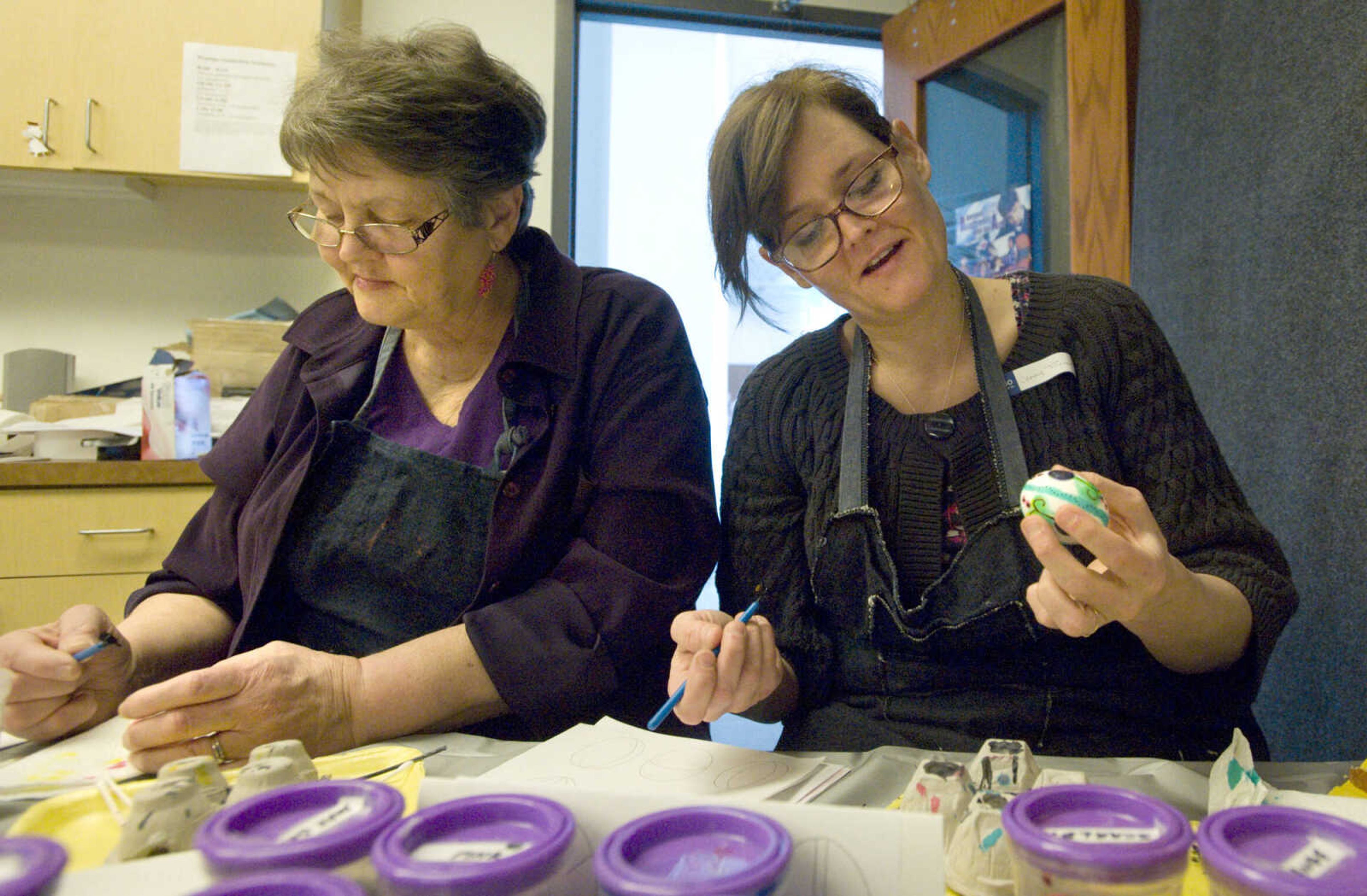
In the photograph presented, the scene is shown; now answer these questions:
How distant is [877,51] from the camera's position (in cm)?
329

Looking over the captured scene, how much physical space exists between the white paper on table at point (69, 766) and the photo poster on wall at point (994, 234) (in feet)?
7.51

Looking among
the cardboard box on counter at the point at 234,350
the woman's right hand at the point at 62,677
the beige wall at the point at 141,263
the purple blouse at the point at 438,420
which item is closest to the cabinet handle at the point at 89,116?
the beige wall at the point at 141,263

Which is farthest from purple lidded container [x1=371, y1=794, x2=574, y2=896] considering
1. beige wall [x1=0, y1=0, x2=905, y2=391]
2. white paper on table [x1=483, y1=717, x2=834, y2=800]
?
beige wall [x1=0, y1=0, x2=905, y2=391]

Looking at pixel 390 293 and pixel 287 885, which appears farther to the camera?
pixel 390 293

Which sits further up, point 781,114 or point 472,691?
point 781,114

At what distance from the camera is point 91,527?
2.00m

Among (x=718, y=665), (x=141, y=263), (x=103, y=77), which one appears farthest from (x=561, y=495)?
(x=141, y=263)

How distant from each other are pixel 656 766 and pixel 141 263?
2.52 m

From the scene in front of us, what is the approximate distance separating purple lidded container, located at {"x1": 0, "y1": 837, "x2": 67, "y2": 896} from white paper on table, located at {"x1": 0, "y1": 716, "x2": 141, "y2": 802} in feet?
1.27

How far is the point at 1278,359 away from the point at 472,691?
1.38 metres

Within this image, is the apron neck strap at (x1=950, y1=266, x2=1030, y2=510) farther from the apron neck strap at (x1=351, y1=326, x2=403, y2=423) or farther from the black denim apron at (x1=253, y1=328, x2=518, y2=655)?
the apron neck strap at (x1=351, y1=326, x2=403, y2=423)

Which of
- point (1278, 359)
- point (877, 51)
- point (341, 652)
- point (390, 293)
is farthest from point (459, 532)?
point (877, 51)

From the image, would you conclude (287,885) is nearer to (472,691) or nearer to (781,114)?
(472,691)

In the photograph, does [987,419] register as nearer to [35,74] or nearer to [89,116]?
[89,116]
